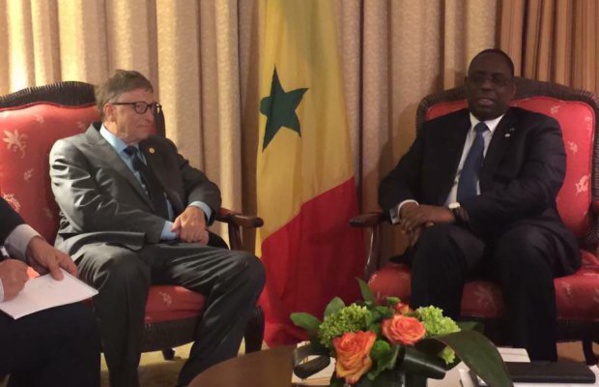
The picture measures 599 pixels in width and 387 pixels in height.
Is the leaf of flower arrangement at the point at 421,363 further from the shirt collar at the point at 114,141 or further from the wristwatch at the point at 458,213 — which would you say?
the shirt collar at the point at 114,141

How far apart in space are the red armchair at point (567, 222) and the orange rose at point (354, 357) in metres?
1.23

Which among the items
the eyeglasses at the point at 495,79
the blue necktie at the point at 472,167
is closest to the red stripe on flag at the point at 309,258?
the blue necktie at the point at 472,167

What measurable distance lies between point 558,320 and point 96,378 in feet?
4.70

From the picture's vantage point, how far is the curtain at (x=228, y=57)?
11.3 ft

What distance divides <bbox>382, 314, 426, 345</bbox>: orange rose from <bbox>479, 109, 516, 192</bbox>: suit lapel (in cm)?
156

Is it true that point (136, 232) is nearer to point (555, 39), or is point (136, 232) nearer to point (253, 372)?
point (253, 372)

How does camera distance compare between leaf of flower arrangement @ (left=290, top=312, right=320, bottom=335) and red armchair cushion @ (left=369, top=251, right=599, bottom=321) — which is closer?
leaf of flower arrangement @ (left=290, top=312, right=320, bottom=335)

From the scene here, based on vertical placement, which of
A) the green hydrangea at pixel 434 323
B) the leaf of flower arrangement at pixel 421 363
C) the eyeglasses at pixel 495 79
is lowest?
the leaf of flower arrangement at pixel 421 363

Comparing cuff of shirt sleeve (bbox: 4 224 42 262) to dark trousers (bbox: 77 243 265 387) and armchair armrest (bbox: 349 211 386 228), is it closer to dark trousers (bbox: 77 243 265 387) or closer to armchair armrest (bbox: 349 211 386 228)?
dark trousers (bbox: 77 243 265 387)

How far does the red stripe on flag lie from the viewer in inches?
140

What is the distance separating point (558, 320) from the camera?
2.66 metres

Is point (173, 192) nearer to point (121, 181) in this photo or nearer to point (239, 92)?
point (121, 181)

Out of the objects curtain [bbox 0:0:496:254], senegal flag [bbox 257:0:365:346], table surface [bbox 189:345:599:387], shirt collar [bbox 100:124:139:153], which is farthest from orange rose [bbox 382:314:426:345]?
curtain [bbox 0:0:496:254]

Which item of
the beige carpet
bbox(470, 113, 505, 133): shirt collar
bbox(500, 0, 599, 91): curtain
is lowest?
the beige carpet
